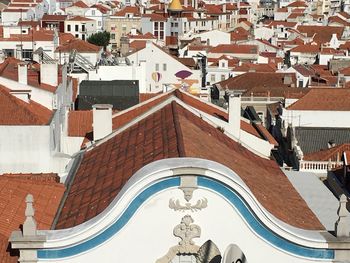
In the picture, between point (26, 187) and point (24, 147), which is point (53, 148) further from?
point (26, 187)

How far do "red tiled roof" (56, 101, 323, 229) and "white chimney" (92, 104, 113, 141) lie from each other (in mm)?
1746

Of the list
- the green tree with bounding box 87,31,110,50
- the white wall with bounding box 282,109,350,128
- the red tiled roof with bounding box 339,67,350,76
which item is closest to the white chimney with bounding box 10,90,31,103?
the white wall with bounding box 282,109,350,128

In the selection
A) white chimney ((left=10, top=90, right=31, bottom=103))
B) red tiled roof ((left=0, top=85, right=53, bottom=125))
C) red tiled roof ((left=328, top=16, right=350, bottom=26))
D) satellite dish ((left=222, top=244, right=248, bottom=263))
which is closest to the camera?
satellite dish ((left=222, top=244, right=248, bottom=263))

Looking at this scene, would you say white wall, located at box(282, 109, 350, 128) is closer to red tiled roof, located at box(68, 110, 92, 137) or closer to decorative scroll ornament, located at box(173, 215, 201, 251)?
red tiled roof, located at box(68, 110, 92, 137)

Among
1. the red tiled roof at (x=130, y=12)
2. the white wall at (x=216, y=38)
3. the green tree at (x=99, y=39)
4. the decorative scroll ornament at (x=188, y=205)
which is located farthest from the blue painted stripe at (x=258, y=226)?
the red tiled roof at (x=130, y=12)

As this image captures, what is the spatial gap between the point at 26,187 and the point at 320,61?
6267cm

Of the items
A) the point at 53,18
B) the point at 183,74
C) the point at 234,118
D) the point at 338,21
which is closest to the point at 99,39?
the point at 53,18

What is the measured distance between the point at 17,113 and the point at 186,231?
39.4 feet

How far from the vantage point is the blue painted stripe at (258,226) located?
42.0 ft

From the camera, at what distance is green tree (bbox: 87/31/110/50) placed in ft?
302

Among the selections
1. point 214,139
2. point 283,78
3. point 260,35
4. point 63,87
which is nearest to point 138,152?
point 214,139

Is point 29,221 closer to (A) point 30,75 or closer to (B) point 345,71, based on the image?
(A) point 30,75

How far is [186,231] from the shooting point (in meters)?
12.9

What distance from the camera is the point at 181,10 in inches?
4215
